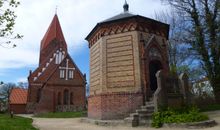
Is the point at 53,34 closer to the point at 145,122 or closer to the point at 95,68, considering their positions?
the point at 95,68

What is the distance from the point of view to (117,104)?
1234 cm

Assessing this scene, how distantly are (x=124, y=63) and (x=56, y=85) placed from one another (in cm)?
2298

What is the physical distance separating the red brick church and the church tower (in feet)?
64.4

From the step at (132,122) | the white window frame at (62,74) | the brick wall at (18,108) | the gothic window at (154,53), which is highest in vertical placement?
the white window frame at (62,74)

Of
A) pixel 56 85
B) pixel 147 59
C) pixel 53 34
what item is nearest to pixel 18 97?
pixel 56 85

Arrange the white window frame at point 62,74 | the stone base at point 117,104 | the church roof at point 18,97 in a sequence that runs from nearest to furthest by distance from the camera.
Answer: the stone base at point 117,104
the white window frame at point 62,74
the church roof at point 18,97

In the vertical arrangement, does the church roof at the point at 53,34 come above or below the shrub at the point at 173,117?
above

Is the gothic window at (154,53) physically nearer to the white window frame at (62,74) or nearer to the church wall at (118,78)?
the church wall at (118,78)

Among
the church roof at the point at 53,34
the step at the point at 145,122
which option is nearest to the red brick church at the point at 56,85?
the church roof at the point at 53,34

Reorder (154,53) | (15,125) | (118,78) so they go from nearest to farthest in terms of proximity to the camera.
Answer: (15,125) → (118,78) → (154,53)

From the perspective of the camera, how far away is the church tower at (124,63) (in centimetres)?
1232

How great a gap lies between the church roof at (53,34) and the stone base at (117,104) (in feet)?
97.7

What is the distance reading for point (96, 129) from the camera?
991 cm

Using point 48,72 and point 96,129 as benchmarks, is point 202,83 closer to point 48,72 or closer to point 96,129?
point 96,129
